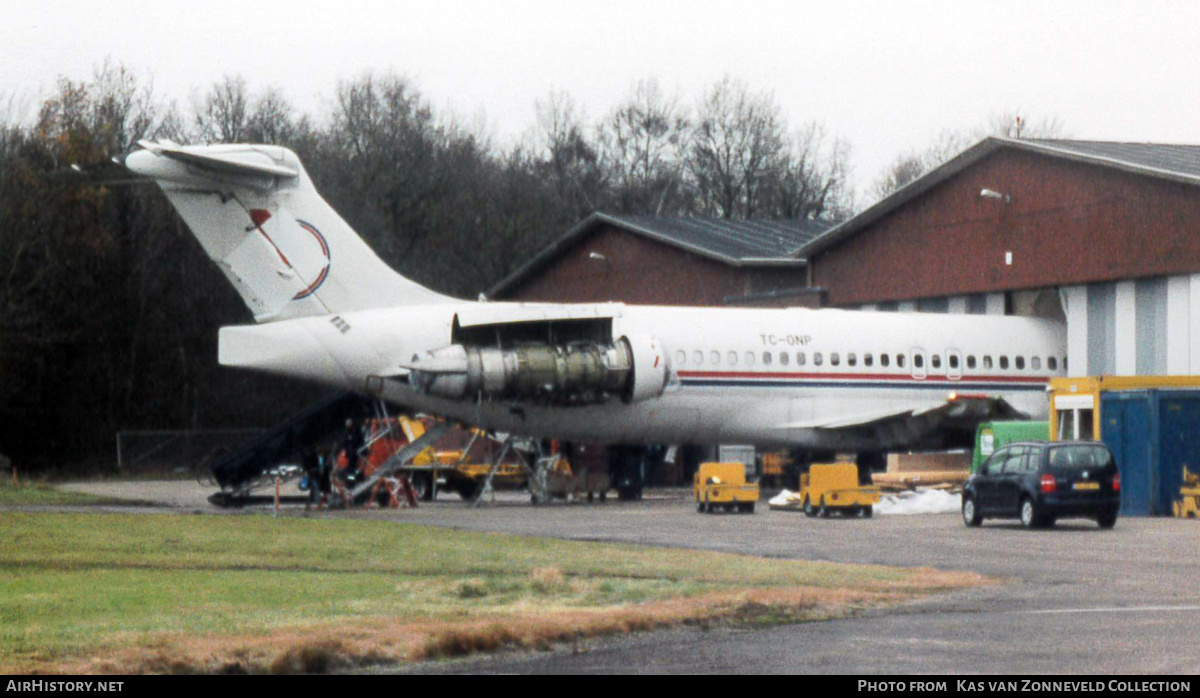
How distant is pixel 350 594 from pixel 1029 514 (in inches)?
596

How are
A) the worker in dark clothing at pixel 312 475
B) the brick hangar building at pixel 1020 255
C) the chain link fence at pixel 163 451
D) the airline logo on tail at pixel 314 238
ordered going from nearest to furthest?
the airline logo on tail at pixel 314 238 < the worker in dark clothing at pixel 312 475 < the brick hangar building at pixel 1020 255 < the chain link fence at pixel 163 451

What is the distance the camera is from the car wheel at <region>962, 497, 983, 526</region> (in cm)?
3059

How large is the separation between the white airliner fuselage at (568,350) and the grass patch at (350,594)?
10.1 meters

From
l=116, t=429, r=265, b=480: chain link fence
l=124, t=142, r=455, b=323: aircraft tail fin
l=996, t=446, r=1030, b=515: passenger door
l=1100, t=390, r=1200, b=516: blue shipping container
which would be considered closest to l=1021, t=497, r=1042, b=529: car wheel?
l=996, t=446, r=1030, b=515: passenger door

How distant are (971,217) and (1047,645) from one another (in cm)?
3550

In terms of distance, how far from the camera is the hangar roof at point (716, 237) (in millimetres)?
58656

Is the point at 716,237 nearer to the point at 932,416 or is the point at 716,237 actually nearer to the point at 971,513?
the point at 932,416

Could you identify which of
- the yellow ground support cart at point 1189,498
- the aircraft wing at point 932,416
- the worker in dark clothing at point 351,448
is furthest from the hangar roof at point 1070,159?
the worker in dark clothing at point 351,448

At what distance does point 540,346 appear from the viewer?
39031mm

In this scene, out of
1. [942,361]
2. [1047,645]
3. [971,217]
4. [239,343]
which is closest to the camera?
[1047,645]

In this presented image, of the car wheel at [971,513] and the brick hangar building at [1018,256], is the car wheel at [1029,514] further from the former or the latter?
the brick hangar building at [1018,256]

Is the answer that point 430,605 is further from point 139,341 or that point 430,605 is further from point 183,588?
point 139,341

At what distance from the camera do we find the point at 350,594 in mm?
18188
